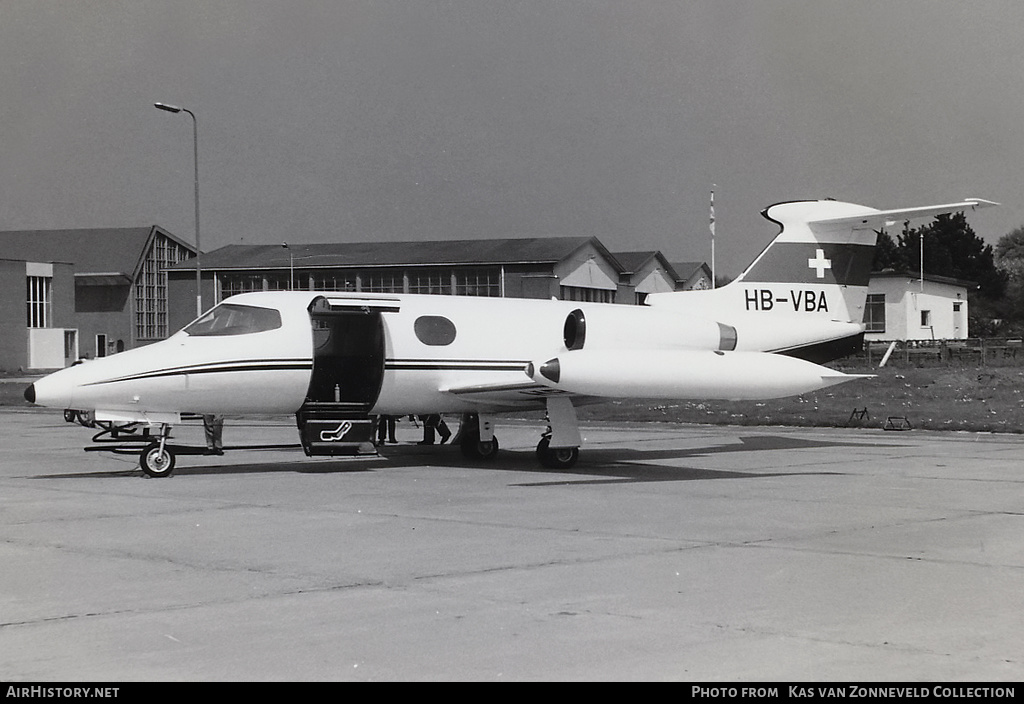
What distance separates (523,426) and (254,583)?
21860mm

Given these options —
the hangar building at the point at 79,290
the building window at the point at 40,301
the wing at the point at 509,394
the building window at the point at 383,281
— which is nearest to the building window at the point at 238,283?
the building window at the point at 383,281

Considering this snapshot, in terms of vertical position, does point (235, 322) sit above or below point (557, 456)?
above

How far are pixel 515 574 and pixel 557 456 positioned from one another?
32.0ft

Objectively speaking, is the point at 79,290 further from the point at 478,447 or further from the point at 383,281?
the point at 478,447

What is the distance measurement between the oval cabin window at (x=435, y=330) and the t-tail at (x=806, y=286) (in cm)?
437

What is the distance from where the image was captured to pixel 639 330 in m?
20.3

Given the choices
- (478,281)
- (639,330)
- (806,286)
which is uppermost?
(478,281)

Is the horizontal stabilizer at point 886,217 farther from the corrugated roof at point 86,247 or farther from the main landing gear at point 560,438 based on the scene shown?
the corrugated roof at point 86,247

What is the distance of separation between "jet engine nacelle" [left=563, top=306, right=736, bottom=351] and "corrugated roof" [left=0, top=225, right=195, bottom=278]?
7641 centimetres

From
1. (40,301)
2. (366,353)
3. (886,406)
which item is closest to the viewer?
(366,353)

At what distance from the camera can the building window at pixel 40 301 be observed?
79562 mm

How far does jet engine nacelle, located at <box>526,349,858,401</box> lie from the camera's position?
54.2 ft

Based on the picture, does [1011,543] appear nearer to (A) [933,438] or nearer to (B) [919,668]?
(B) [919,668]

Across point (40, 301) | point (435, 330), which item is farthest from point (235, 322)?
point (40, 301)
